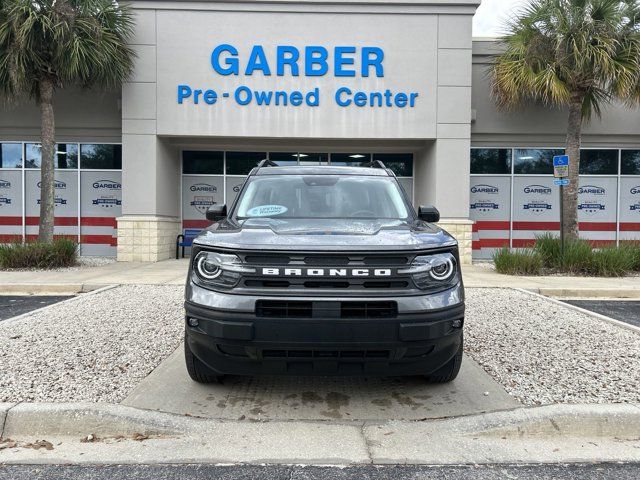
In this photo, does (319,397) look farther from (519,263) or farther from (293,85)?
(293,85)

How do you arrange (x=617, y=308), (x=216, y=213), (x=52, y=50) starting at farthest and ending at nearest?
1. (x=52, y=50)
2. (x=617, y=308)
3. (x=216, y=213)

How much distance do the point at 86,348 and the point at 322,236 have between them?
302cm

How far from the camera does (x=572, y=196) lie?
37.8ft

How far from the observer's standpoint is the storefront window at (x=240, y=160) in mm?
14828

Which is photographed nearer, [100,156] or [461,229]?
[461,229]

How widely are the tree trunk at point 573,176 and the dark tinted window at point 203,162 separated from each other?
9789mm

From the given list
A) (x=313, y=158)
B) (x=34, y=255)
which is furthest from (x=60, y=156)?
(x=313, y=158)

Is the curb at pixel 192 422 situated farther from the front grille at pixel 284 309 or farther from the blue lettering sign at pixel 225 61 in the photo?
the blue lettering sign at pixel 225 61

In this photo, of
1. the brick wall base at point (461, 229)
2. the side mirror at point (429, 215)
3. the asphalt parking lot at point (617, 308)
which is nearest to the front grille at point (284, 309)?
the side mirror at point (429, 215)

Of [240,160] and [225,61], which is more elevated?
[225,61]

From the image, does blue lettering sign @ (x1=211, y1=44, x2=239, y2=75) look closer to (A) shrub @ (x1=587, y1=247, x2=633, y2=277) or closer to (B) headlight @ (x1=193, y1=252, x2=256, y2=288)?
(A) shrub @ (x1=587, y1=247, x2=633, y2=277)

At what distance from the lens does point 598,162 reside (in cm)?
1449

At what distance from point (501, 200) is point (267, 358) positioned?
1299cm

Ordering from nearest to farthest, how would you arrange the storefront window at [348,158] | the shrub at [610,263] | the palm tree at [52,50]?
the shrub at [610,263] → the palm tree at [52,50] → the storefront window at [348,158]
